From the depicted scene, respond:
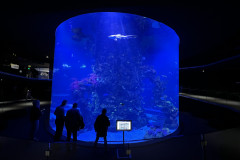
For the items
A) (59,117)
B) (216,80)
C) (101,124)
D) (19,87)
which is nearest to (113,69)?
(101,124)

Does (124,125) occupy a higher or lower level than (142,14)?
lower

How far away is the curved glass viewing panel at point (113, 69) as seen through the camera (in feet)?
20.5

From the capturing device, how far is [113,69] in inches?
250

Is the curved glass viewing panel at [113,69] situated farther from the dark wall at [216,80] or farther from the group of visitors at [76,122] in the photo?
the dark wall at [216,80]

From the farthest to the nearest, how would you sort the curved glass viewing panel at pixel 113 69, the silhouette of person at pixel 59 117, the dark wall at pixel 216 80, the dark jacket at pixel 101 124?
1. the dark wall at pixel 216 80
2. the curved glass viewing panel at pixel 113 69
3. the silhouette of person at pixel 59 117
4. the dark jacket at pixel 101 124

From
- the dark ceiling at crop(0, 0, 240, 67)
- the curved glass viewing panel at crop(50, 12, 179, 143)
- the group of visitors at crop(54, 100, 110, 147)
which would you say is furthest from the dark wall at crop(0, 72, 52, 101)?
the group of visitors at crop(54, 100, 110, 147)

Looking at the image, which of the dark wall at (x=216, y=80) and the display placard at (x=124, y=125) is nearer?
the display placard at (x=124, y=125)

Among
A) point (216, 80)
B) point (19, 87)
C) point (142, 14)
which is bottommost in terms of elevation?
point (19, 87)

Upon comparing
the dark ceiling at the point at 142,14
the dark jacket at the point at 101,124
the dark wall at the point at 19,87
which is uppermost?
the dark ceiling at the point at 142,14

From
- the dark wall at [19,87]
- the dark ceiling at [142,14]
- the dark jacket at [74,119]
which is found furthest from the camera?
the dark wall at [19,87]

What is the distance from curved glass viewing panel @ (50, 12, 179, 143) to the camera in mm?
6234

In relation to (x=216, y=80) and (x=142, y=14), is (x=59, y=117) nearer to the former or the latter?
(x=142, y=14)

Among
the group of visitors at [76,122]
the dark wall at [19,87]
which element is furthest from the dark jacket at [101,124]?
the dark wall at [19,87]

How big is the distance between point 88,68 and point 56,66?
227 cm
